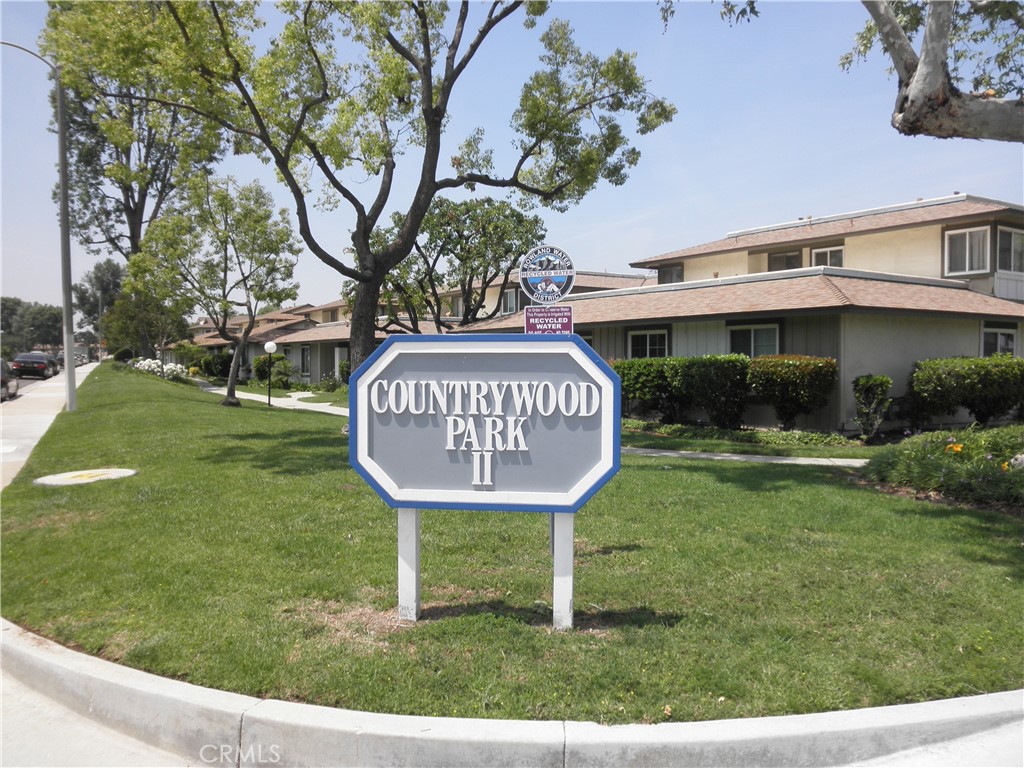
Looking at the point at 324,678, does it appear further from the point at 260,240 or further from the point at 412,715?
the point at 260,240

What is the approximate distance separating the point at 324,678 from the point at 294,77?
12.8 m

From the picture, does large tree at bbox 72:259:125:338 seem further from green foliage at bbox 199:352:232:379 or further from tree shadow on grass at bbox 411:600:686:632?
tree shadow on grass at bbox 411:600:686:632

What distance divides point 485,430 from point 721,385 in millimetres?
13078

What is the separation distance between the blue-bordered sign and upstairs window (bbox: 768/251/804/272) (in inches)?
886

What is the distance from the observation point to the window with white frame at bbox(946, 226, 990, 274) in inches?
800

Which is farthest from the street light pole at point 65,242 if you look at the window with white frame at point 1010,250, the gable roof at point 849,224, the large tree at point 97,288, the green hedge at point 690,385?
the large tree at point 97,288

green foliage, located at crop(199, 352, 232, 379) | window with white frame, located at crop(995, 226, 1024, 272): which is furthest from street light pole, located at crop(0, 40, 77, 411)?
green foliage, located at crop(199, 352, 232, 379)

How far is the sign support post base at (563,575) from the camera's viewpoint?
457 centimetres

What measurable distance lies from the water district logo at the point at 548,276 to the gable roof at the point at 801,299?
10.9 meters

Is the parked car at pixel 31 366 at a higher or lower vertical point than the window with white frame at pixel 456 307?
lower

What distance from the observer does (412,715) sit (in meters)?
3.54

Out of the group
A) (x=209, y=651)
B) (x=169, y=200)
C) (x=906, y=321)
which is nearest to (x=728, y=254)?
(x=906, y=321)

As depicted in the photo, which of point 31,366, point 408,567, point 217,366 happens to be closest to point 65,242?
point 408,567

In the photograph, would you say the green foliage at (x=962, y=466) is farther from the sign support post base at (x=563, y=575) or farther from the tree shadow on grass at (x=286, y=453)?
the tree shadow on grass at (x=286, y=453)
